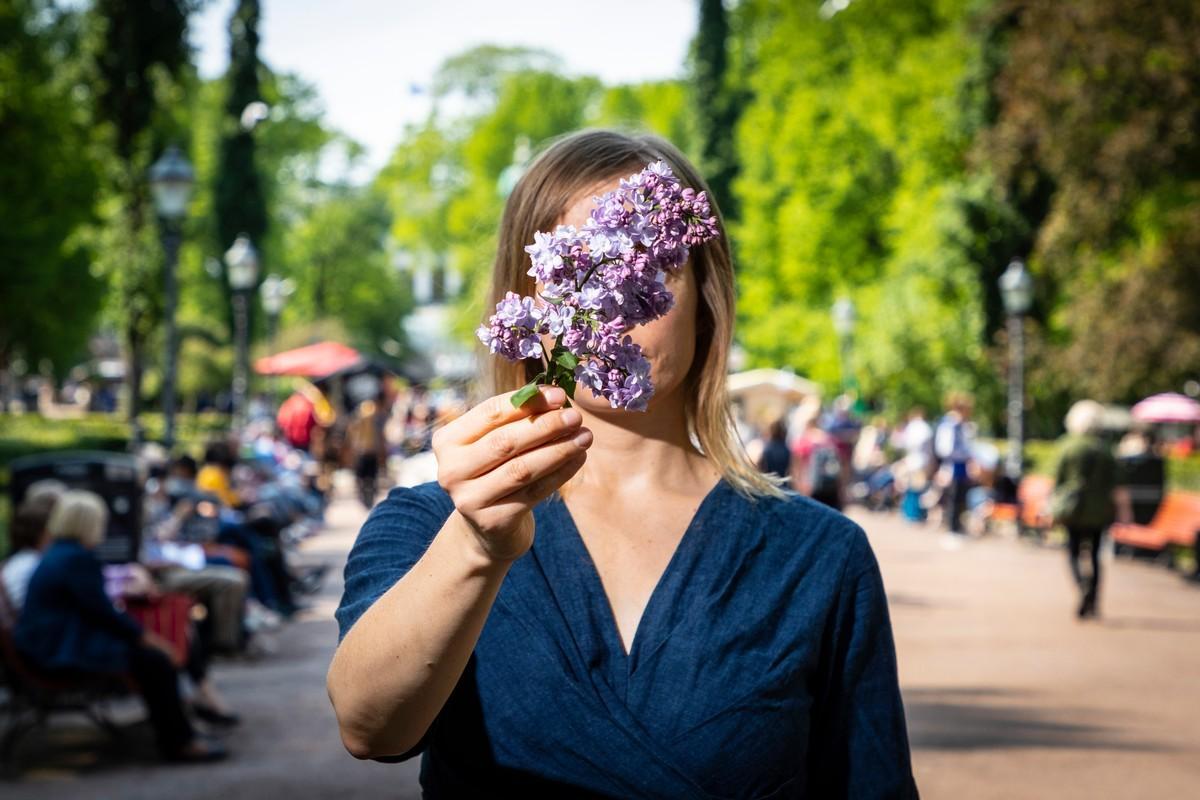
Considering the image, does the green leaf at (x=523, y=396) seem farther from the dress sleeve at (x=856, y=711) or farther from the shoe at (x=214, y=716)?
the shoe at (x=214, y=716)

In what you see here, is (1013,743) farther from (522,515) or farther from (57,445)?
(57,445)

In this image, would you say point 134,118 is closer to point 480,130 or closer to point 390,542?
point 480,130

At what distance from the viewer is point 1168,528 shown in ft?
62.5

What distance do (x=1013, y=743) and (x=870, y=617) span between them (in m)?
6.88

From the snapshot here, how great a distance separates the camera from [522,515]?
5.80 ft

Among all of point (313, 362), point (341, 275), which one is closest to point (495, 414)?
point (313, 362)

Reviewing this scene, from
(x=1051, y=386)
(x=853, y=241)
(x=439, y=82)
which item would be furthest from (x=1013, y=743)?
(x=439, y=82)

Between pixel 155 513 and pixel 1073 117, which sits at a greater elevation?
pixel 1073 117

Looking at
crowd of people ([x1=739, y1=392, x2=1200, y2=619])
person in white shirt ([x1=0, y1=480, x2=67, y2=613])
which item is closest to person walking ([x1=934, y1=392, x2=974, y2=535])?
crowd of people ([x1=739, y1=392, x2=1200, y2=619])

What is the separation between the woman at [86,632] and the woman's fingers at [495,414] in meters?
7.18

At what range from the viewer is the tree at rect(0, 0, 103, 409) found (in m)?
30.7

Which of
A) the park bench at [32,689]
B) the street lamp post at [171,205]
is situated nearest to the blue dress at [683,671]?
the park bench at [32,689]

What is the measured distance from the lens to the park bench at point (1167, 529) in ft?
60.5

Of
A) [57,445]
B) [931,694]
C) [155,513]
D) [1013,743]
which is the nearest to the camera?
[1013,743]
